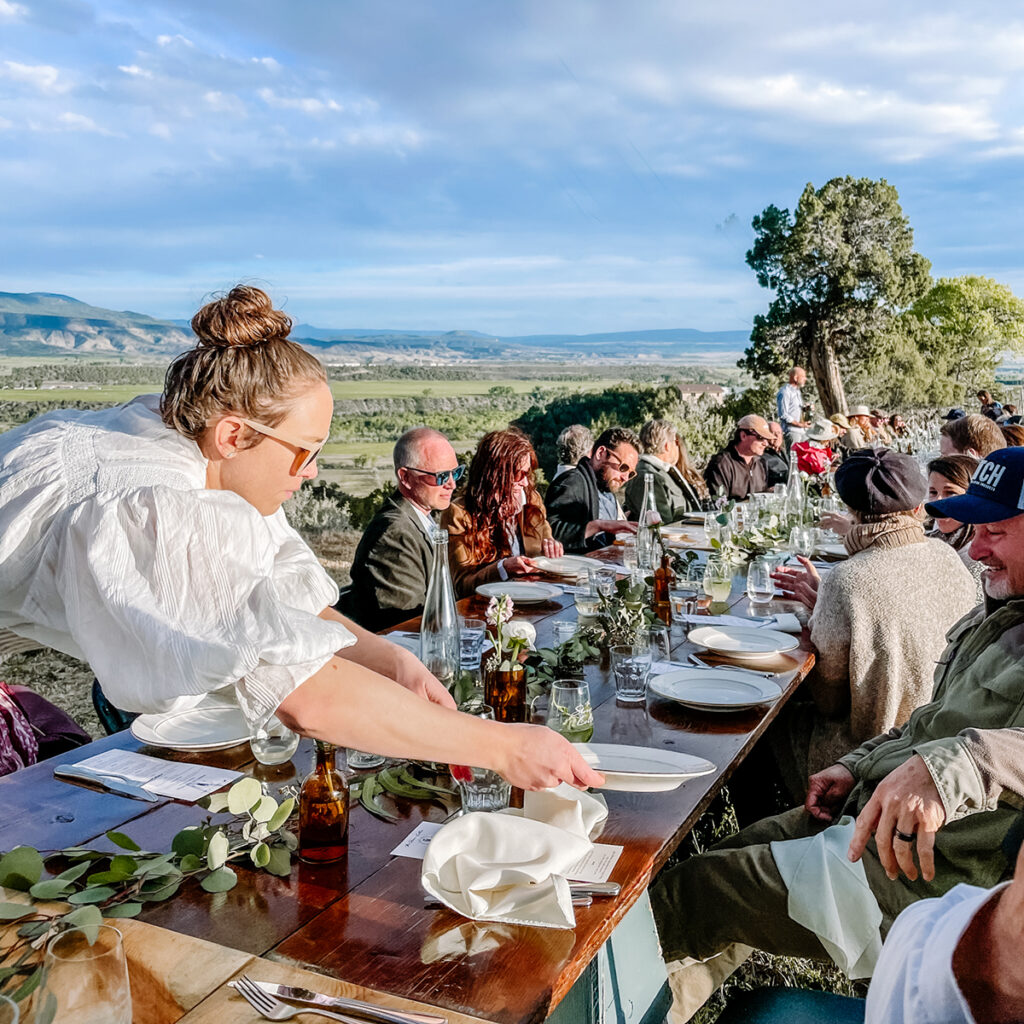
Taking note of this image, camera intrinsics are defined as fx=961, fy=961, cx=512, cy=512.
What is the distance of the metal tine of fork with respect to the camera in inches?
43.6

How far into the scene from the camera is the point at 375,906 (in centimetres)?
136

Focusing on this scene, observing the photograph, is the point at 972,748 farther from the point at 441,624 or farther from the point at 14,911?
the point at 14,911

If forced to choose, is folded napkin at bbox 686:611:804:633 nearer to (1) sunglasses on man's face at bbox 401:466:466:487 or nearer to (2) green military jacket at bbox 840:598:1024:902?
(2) green military jacket at bbox 840:598:1024:902

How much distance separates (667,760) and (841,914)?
560 millimetres

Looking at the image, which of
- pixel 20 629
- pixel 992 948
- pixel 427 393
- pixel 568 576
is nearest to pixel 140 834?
pixel 20 629

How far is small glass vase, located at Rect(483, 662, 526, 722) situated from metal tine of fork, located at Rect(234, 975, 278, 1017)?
101 cm

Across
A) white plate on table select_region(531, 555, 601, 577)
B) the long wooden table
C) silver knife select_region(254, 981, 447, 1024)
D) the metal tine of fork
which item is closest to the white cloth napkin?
the long wooden table

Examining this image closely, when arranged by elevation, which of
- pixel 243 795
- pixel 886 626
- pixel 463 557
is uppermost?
pixel 243 795

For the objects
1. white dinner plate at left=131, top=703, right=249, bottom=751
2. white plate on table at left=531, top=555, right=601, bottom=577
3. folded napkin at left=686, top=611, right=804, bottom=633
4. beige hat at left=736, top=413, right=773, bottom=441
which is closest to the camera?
white dinner plate at left=131, top=703, right=249, bottom=751

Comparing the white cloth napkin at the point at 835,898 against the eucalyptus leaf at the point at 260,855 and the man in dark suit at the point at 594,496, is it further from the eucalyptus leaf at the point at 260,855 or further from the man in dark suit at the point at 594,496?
the man in dark suit at the point at 594,496

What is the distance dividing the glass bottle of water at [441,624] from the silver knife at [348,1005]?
123 cm

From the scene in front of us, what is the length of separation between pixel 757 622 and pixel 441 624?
135 cm

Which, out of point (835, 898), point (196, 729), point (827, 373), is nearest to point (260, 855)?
point (196, 729)

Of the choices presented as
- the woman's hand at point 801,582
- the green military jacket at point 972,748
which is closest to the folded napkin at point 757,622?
the woman's hand at point 801,582
